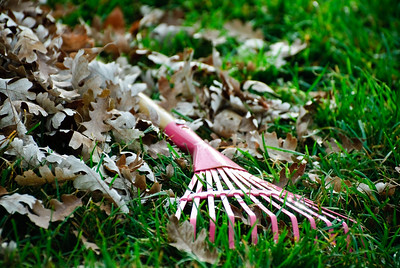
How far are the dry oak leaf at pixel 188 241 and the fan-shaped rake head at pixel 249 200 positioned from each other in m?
0.05

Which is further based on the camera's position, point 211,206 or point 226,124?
point 226,124

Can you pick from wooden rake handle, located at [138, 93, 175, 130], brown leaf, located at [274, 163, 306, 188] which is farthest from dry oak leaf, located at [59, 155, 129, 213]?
brown leaf, located at [274, 163, 306, 188]

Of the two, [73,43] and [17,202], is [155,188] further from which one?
[73,43]

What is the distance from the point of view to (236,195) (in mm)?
1892

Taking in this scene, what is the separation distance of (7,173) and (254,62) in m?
1.86

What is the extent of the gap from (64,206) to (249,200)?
2.48ft

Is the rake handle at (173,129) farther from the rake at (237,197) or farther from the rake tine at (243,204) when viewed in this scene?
the rake tine at (243,204)

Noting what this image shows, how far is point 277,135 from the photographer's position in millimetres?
2531

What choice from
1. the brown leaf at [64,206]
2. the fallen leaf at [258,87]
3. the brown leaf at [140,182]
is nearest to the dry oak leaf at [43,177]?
the brown leaf at [64,206]

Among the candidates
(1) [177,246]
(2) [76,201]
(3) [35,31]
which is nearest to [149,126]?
(2) [76,201]

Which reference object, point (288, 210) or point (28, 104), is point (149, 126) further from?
point (288, 210)

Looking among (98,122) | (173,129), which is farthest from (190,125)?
(98,122)

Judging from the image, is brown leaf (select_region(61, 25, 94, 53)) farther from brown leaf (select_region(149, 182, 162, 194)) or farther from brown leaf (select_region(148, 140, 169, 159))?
brown leaf (select_region(149, 182, 162, 194))

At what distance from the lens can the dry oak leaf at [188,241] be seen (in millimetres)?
1587
